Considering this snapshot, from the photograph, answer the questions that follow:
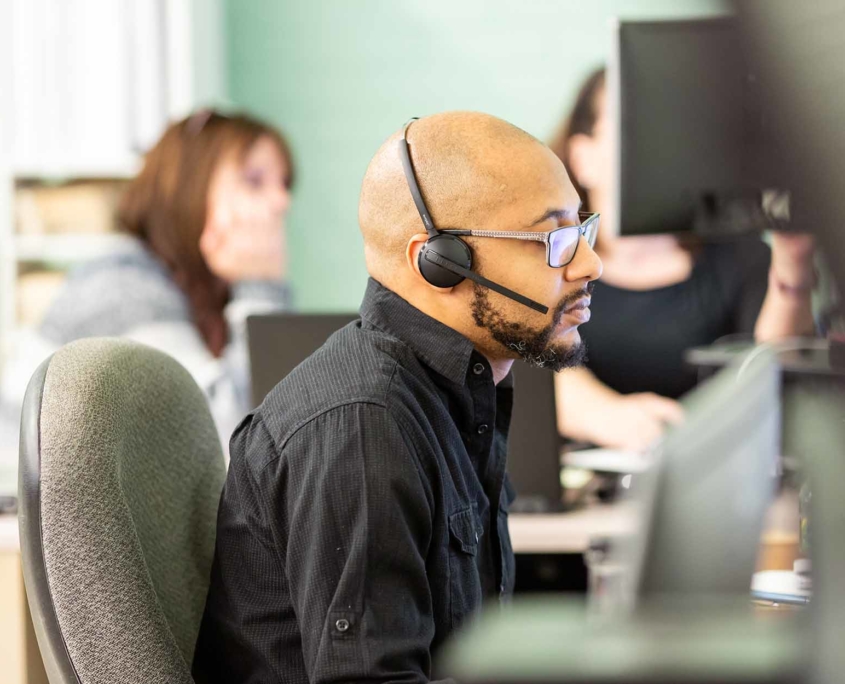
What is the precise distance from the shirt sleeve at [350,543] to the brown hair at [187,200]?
72.4 inches

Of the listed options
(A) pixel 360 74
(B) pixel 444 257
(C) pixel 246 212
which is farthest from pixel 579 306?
(A) pixel 360 74

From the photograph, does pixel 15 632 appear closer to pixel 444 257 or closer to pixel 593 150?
pixel 444 257

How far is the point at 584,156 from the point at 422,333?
1.46 meters

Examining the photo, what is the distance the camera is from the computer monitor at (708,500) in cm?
32

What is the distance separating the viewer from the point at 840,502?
318 millimetres

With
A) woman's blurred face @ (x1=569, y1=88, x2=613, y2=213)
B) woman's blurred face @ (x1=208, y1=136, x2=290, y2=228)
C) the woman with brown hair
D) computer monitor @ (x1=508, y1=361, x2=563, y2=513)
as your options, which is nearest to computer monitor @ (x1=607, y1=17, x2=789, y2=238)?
computer monitor @ (x1=508, y1=361, x2=563, y2=513)

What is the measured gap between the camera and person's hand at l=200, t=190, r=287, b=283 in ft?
9.11

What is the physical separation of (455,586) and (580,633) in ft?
2.16

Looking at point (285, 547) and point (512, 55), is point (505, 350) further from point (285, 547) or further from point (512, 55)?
point (512, 55)

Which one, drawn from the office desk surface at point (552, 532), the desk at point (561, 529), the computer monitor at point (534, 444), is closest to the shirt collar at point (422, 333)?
the desk at point (561, 529)

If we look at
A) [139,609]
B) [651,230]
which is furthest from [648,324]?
[139,609]

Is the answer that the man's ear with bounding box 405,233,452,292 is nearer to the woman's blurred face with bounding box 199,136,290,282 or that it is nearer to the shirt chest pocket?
the shirt chest pocket

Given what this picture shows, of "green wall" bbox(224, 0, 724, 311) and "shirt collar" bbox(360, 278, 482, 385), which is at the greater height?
"green wall" bbox(224, 0, 724, 311)

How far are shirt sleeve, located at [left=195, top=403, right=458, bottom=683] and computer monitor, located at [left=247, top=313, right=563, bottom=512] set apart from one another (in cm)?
70
